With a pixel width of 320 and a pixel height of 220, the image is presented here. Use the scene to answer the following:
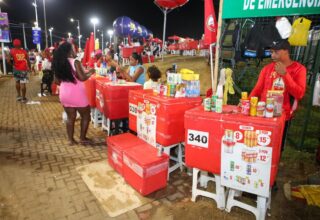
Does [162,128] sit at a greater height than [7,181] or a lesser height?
greater

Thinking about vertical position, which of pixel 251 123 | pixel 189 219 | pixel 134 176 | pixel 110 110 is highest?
pixel 251 123

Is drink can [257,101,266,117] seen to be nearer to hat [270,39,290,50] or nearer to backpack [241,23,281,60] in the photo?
hat [270,39,290,50]

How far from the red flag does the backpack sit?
3.74 ft

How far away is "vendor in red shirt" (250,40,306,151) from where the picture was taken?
2.91 meters

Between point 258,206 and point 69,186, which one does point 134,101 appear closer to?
point 69,186

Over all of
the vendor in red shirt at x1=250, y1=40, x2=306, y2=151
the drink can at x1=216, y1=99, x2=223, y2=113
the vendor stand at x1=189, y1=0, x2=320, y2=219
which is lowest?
the vendor stand at x1=189, y1=0, x2=320, y2=219

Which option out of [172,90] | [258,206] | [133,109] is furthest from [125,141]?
→ [258,206]

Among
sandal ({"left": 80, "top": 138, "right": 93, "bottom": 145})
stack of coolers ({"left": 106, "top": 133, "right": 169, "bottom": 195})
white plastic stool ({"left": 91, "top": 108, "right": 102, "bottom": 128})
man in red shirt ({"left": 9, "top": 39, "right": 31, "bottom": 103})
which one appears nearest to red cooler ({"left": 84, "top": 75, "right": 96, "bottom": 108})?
white plastic stool ({"left": 91, "top": 108, "right": 102, "bottom": 128})

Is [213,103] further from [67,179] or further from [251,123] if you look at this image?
[67,179]

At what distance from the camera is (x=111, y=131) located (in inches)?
224

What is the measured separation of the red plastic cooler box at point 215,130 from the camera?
2571 millimetres

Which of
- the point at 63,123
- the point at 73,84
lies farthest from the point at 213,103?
the point at 63,123

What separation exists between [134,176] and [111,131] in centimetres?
236

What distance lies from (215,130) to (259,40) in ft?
9.78
